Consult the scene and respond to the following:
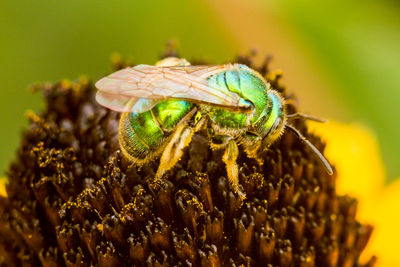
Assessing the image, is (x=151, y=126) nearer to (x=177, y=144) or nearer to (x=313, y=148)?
(x=177, y=144)

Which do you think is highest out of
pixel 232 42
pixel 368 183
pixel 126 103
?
pixel 126 103

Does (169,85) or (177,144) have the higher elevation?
(169,85)

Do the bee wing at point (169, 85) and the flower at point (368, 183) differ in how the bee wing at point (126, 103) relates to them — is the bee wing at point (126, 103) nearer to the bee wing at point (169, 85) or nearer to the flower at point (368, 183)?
the bee wing at point (169, 85)

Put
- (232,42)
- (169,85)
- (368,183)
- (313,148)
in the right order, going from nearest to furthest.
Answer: (169,85)
(313,148)
(368,183)
(232,42)

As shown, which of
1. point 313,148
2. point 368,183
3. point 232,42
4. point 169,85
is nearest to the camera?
point 169,85

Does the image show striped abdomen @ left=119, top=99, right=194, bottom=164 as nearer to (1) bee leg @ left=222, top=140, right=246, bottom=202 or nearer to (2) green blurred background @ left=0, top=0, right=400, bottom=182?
(1) bee leg @ left=222, top=140, right=246, bottom=202

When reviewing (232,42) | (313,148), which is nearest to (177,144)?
(313,148)

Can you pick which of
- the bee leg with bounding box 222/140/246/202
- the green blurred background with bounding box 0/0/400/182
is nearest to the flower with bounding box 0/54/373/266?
the bee leg with bounding box 222/140/246/202

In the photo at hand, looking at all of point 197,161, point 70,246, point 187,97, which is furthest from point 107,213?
point 187,97
